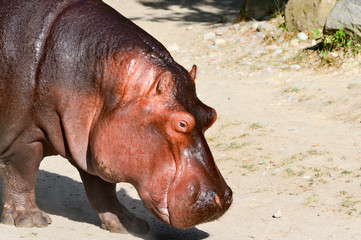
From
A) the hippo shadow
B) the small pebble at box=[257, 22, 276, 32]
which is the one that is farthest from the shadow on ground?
the hippo shadow

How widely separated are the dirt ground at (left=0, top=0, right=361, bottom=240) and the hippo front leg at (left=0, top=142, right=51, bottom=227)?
108mm

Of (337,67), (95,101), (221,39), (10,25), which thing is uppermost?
(10,25)

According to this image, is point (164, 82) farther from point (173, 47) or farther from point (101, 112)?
point (173, 47)

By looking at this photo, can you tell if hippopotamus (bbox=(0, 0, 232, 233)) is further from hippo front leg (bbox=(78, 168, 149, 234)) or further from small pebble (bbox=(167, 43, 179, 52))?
small pebble (bbox=(167, 43, 179, 52))

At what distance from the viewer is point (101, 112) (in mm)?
4066

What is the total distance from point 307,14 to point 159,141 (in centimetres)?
662

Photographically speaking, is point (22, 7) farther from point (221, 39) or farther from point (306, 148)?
point (221, 39)

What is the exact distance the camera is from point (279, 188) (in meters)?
5.55

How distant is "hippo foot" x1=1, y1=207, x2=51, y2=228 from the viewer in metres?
4.53

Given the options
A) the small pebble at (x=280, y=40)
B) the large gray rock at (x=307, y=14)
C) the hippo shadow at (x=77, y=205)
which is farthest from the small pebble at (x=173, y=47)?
the hippo shadow at (x=77, y=205)

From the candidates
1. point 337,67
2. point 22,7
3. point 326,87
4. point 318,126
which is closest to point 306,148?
point 318,126

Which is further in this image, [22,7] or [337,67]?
[337,67]

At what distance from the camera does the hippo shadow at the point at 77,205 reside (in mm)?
4660

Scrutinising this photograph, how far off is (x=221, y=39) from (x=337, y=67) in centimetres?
280
